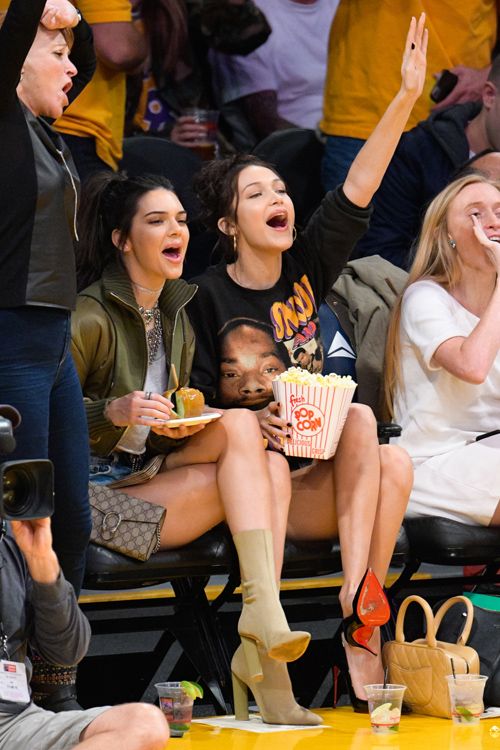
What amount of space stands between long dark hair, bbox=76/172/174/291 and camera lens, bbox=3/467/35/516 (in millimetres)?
1500

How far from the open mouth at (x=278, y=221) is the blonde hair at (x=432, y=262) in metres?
0.46

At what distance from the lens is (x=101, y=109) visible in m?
4.80

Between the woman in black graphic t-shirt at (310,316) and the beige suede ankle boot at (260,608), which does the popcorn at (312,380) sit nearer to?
the woman in black graphic t-shirt at (310,316)

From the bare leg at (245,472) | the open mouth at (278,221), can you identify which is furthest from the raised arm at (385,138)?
the bare leg at (245,472)

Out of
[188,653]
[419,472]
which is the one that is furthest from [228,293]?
[188,653]

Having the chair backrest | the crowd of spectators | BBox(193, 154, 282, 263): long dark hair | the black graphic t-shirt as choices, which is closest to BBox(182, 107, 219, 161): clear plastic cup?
the crowd of spectators

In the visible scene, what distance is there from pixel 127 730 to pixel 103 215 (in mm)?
1772

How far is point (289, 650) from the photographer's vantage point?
10.3ft

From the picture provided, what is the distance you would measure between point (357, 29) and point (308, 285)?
175cm

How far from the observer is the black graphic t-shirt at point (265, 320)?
3.75m

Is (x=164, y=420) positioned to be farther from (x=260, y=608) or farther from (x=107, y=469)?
(x=260, y=608)

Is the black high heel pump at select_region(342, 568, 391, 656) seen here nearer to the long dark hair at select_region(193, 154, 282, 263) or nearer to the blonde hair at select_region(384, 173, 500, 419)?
the blonde hair at select_region(384, 173, 500, 419)

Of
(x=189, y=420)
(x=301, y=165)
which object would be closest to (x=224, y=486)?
(x=189, y=420)

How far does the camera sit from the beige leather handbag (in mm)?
3422
